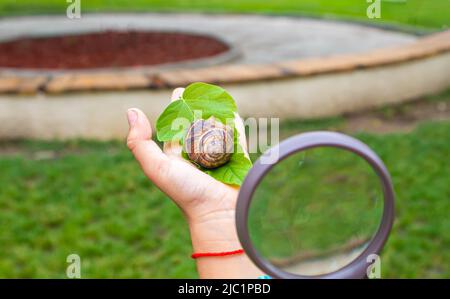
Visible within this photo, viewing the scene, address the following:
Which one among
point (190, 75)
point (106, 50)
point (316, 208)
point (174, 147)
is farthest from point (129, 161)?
point (316, 208)

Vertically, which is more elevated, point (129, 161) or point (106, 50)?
point (106, 50)

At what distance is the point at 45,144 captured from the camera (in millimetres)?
3955

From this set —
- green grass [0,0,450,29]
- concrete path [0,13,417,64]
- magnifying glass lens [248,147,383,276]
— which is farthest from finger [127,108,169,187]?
green grass [0,0,450,29]

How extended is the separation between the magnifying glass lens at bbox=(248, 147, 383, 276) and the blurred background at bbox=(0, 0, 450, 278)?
1 centimetres

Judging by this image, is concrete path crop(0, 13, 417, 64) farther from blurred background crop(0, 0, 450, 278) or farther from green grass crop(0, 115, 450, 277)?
green grass crop(0, 115, 450, 277)

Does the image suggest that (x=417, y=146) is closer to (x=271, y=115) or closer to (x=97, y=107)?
(x=271, y=115)

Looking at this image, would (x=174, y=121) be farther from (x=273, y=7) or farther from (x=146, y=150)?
(x=273, y=7)

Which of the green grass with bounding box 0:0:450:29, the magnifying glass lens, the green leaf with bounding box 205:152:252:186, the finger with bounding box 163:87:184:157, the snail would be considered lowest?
the magnifying glass lens

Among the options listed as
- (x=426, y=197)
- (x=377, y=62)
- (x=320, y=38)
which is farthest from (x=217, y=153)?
(x=320, y=38)

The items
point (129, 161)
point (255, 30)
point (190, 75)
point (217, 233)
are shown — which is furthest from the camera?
point (255, 30)

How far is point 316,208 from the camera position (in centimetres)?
91

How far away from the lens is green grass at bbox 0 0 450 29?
28.7ft

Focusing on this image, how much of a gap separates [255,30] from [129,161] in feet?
13.6

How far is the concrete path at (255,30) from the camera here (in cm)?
Result: 619
